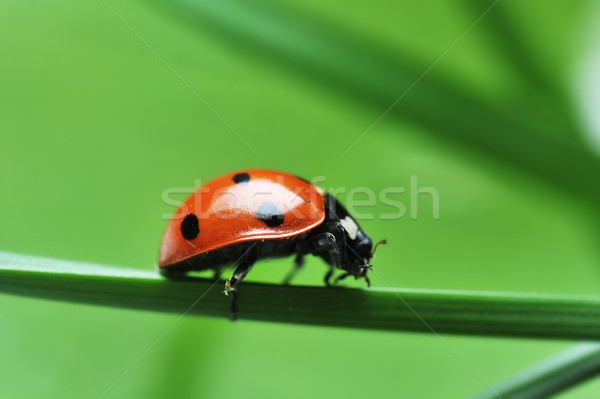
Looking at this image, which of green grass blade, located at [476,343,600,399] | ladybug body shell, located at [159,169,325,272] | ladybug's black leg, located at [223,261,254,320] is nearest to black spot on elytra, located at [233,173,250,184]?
ladybug body shell, located at [159,169,325,272]

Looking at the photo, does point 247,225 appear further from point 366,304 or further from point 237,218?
point 366,304

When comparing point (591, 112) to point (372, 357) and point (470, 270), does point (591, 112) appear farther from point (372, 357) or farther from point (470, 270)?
point (372, 357)

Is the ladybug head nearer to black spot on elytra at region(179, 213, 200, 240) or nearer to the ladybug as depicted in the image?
the ladybug

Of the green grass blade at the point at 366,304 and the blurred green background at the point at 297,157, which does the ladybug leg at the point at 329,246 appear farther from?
the green grass blade at the point at 366,304

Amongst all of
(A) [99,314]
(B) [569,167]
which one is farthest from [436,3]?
(A) [99,314]
